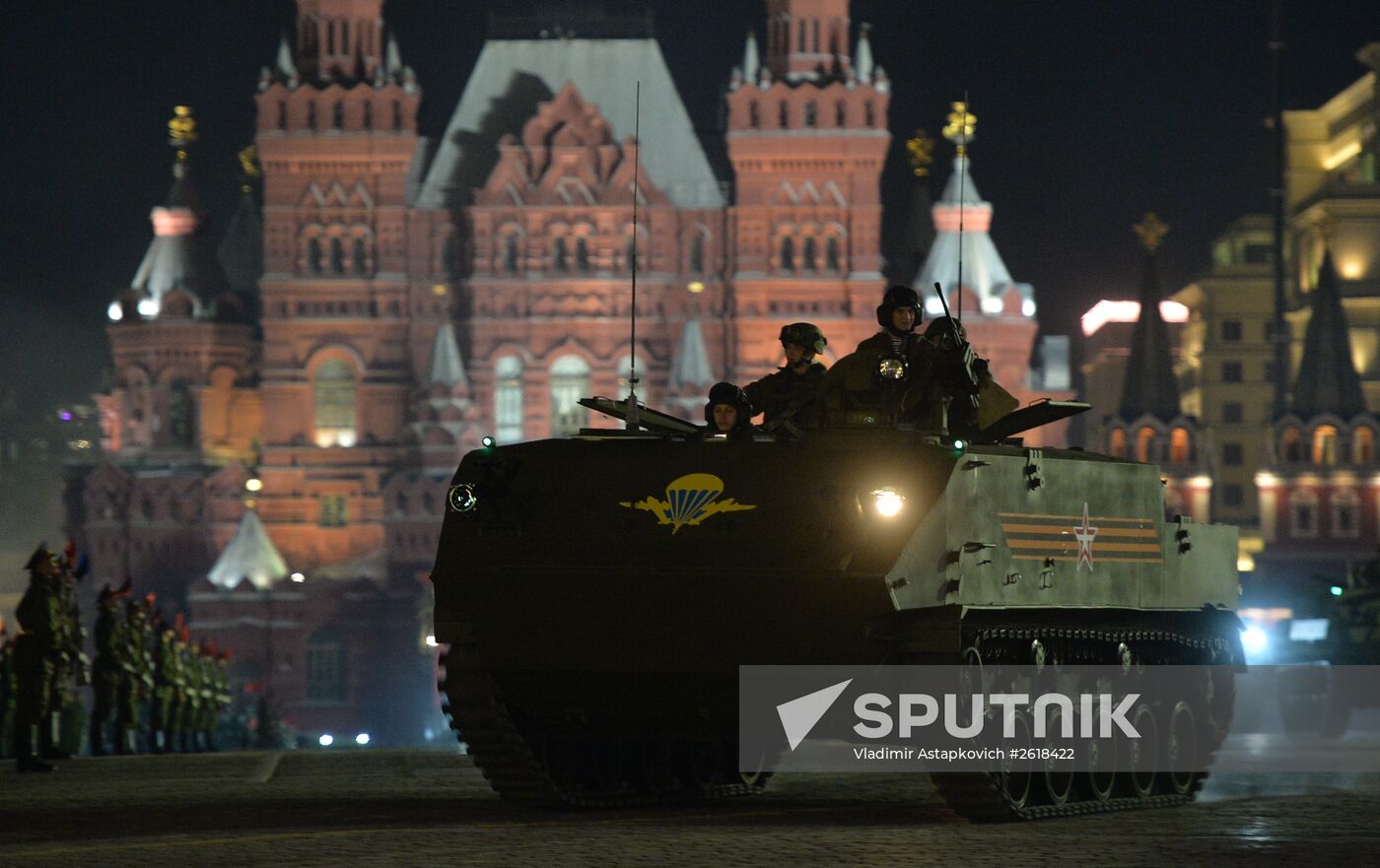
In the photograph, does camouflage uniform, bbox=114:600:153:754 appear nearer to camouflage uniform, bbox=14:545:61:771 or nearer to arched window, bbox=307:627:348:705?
camouflage uniform, bbox=14:545:61:771

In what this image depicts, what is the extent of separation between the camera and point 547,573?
47.0ft

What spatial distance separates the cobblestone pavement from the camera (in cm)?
1237

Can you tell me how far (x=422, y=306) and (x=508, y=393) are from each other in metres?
4.28

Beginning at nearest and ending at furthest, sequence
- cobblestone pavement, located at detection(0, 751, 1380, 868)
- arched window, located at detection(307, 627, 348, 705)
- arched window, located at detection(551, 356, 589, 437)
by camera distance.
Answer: cobblestone pavement, located at detection(0, 751, 1380, 868)
arched window, located at detection(307, 627, 348, 705)
arched window, located at detection(551, 356, 589, 437)

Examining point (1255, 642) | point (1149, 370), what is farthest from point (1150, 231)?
point (1255, 642)

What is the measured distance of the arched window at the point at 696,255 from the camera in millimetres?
91250

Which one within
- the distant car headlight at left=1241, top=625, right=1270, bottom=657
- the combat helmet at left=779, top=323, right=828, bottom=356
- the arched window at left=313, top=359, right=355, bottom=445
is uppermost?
the arched window at left=313, top=359, right=355, bottom=445

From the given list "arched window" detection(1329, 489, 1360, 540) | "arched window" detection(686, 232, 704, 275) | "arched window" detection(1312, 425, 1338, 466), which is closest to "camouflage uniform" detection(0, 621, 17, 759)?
"arched window" detection(686, 232, 704, 275)

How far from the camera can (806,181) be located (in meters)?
89.0

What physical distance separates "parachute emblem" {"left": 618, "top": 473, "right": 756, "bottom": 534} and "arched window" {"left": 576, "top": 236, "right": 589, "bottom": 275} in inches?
2997

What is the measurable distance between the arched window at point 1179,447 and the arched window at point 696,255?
58.3ft

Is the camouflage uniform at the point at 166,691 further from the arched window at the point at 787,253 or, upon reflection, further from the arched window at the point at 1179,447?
the arched window at the point at 1179,447

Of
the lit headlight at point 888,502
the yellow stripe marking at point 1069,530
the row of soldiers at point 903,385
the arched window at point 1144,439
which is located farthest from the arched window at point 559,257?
the lit headlight at point 888,502

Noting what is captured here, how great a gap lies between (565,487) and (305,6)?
257ft
